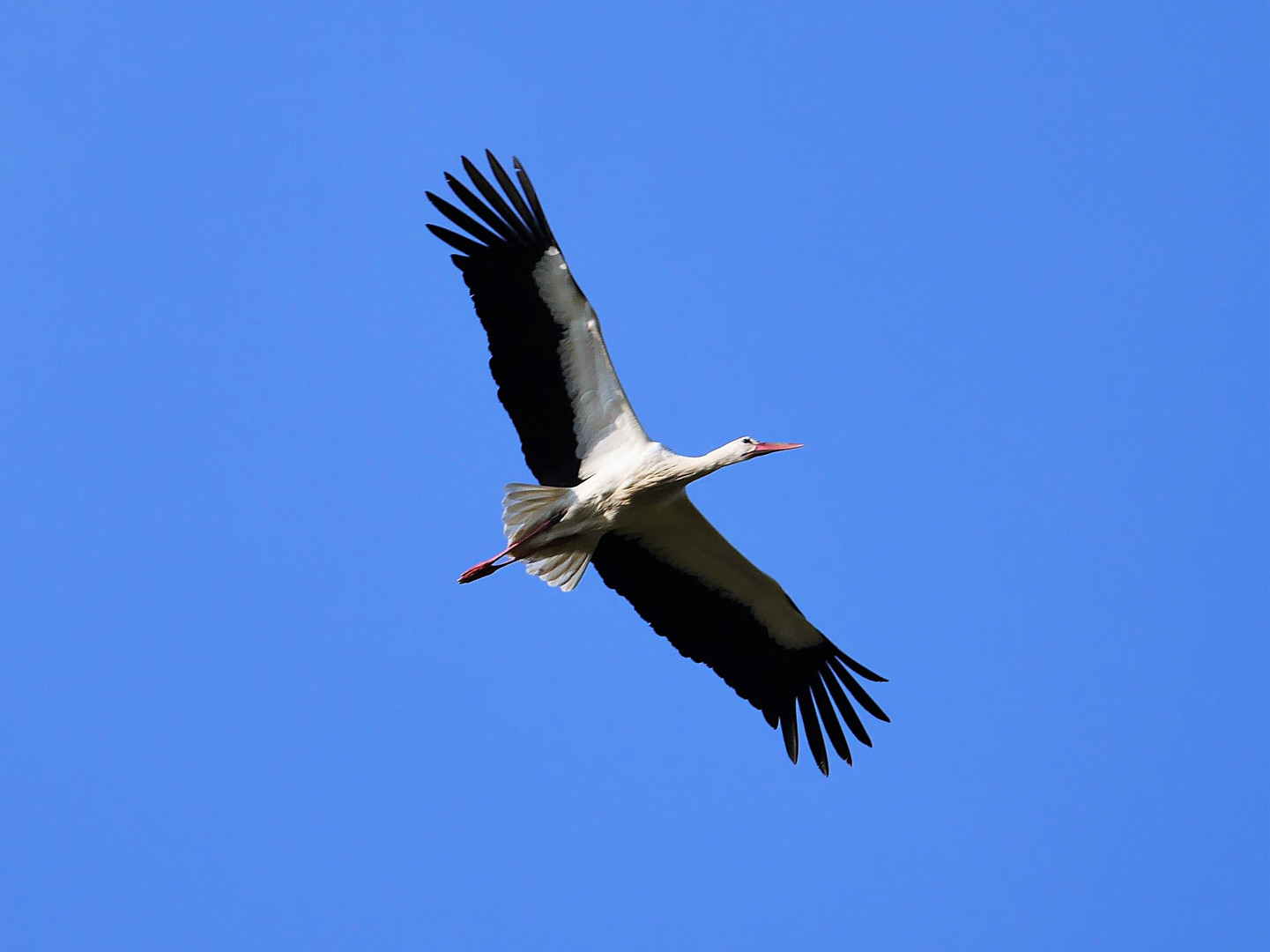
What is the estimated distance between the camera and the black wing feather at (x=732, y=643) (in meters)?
10.1

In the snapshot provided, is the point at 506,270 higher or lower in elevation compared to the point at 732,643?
higher

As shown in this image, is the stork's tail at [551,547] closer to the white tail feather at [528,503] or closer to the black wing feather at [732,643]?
the white tail feather at [528,503]

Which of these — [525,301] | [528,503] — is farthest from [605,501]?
[525,301]

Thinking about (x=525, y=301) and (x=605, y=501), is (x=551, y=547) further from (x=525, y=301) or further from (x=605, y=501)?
(x=525, y=301)

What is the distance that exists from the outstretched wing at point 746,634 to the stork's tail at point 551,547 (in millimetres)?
314

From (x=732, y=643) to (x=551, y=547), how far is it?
1.51 metres

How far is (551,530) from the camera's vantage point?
374 inches

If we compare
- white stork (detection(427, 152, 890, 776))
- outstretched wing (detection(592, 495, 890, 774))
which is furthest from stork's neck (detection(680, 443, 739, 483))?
outstretched wing (detection(592, 495, 890, 774))

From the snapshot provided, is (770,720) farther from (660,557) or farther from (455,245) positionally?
(455,245)

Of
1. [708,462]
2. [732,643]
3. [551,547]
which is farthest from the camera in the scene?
[732,643]

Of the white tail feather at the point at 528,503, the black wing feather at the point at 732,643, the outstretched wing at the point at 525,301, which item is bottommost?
the black wing feather at the point at 732,643

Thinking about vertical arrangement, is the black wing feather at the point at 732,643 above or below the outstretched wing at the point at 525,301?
below

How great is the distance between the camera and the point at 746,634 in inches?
402

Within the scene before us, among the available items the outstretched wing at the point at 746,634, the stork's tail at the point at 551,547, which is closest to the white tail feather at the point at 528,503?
the stork's tail at the point at 551,547
